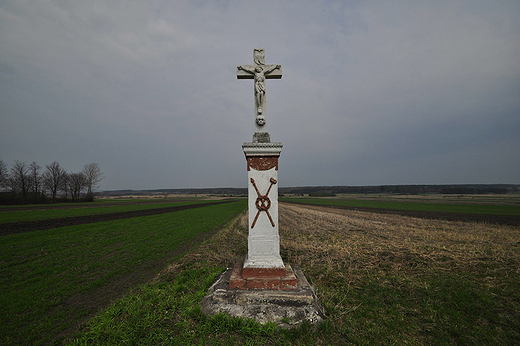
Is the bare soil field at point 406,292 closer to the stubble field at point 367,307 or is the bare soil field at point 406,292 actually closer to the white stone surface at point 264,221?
the stubble field at point 367,307

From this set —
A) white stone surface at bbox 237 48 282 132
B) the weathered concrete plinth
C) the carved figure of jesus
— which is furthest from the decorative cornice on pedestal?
the weathered concrete plinth

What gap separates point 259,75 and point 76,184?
273ft

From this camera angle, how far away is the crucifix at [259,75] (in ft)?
15.0

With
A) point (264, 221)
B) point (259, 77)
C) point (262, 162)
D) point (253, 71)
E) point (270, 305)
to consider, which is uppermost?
point (253, 71)

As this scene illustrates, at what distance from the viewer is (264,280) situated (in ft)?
12.9

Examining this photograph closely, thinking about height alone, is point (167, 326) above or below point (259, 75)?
below

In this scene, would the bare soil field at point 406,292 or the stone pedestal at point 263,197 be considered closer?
the bare soil field at point 406,292

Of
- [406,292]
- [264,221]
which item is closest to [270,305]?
[264,221]

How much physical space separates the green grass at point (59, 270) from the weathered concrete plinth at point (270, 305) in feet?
11.2

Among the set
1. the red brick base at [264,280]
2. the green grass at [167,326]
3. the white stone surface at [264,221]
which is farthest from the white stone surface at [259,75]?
the green grass at [167,326]

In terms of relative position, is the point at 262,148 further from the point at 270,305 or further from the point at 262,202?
the point at 270,305

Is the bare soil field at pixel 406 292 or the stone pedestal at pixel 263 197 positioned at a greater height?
the stone pedestal at pixel 263 197

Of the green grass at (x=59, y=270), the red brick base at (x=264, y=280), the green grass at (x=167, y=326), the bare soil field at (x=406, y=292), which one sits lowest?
the green grass at (x=59, y=270)

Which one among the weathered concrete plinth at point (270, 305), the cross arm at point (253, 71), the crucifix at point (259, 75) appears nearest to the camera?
the weathered concrete plinth at point (270, 305)
